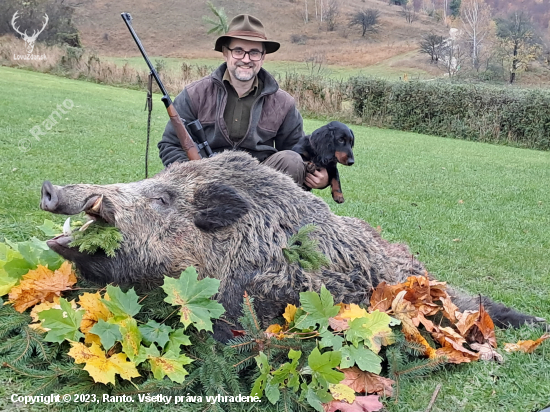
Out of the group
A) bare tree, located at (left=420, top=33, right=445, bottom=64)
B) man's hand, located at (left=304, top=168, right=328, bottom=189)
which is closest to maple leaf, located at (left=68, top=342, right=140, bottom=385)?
man's hand, located at (left=304, top=168, right=328, bottom=189)

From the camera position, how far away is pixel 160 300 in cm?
327

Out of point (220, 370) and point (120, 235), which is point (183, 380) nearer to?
point (220, 370)

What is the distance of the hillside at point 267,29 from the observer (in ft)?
169

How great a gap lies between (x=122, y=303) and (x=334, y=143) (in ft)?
9.38

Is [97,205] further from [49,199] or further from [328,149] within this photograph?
[328,149]

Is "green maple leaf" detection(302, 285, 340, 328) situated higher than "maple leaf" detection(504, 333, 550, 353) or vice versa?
"green maple leaf" detection(302, 285, 340, 328)

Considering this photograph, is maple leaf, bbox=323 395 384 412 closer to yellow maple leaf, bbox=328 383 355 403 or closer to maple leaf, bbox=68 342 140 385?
yellow maple leaf, bbox=328 383 355 403

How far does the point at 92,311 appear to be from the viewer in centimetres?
316

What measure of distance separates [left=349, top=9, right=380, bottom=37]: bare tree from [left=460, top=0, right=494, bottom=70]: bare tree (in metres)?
10.1

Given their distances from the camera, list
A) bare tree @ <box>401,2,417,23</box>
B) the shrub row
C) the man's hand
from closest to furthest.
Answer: the man's hand → the shrub row → bare tree @ <box>401,2,417,23</box>

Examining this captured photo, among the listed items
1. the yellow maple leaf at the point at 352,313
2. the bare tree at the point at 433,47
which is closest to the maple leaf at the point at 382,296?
the yellow maple leaf at the point at 352,313

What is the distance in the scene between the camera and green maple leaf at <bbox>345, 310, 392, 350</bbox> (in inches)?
125

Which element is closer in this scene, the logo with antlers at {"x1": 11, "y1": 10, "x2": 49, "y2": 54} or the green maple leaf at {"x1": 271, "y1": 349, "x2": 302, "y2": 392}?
the green maple leaf at {"x1": 271, "y1": 349, "x2": 302, "y2": 392}

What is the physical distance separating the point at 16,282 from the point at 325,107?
63.1ft
